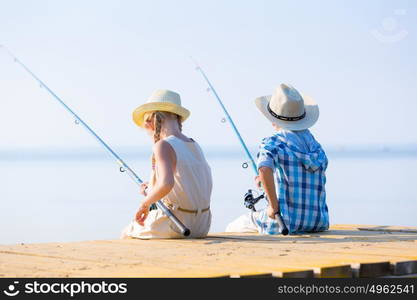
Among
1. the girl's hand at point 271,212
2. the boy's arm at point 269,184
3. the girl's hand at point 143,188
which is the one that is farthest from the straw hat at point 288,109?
the girl's hand at point 143,188

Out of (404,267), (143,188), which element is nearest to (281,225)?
(143,188)

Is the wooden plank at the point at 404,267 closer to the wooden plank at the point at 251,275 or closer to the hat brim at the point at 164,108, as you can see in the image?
the wooden plank at the point at 251,275

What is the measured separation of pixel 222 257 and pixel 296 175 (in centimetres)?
172

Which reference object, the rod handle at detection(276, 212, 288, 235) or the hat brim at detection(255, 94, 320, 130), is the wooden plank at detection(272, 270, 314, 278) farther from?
the hat brim at detection(255, 94, 320, 130)

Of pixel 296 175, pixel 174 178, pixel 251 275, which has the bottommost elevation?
pixel 251 275

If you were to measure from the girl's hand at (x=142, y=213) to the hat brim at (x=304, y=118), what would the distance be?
1132mm

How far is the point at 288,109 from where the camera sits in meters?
7.31

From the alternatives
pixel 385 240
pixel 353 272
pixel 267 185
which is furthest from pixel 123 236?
pixel 353 272

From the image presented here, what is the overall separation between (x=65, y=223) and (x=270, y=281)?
1050 cm

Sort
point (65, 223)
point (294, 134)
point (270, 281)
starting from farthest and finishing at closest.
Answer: point (65, 223) → point (294, 134) → point (270, 281)

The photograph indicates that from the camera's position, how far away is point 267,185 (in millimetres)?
6969

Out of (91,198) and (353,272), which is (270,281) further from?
(91,198)

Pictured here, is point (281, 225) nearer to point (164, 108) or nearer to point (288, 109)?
point (288, 109)

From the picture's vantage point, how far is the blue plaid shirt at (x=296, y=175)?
7.12 meters
